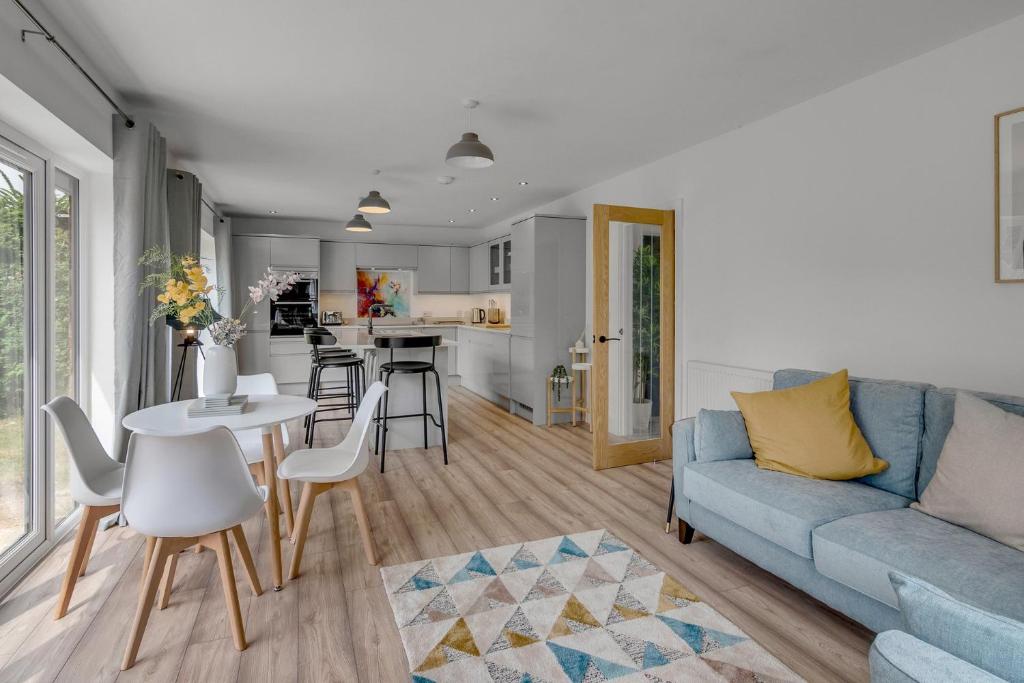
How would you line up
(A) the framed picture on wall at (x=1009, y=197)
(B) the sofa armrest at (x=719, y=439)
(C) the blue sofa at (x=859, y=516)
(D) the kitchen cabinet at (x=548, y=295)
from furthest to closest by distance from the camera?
(D) the kitchen cabinet at (x=548, y=295), (B) the sofa armrest at (x=719, y=439), (A) the framed picture on wall at (x=1009, y=197), (C) the blue sofa at (x=859, y=516)

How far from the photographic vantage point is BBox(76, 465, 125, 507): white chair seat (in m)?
2.20

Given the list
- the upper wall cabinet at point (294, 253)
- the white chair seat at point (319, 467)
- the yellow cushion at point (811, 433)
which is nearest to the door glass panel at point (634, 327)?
the yellow cushion at point (811, 433)

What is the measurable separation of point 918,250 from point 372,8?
2883mm

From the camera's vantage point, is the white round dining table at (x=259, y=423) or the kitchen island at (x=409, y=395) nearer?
the white round dining table at (x=259, y=423)

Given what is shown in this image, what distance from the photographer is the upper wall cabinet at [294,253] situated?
292 inches

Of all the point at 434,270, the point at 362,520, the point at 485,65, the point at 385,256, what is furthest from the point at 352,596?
the point at 434,270

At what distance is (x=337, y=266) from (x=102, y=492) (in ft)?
20.1

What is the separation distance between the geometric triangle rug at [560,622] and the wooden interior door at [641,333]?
5.66ft

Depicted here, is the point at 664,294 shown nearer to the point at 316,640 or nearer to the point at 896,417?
the point at 896,417

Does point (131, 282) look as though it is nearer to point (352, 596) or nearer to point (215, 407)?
point (215, 407)

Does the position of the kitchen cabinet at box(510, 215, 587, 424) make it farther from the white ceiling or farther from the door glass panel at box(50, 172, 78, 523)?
the door glass panel at box(50, 172, 78, 523)

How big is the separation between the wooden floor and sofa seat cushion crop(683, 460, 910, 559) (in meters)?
0.32

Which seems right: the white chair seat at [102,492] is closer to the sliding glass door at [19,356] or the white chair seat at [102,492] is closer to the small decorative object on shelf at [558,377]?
the sliding glass door at [19,356]

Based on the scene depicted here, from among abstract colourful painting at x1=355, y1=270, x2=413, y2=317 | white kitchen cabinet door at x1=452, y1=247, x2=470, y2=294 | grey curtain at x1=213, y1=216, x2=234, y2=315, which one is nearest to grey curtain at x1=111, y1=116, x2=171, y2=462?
grey curtain at x1=213, y1=216, x2=234, y2=315
